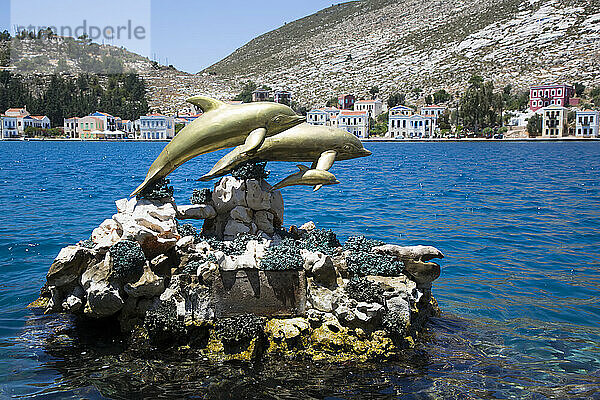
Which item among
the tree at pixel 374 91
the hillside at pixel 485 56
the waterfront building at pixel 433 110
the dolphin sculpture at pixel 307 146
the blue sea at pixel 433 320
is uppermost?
the hillside at pixel 485 56

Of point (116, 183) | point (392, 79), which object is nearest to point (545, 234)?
point (116, 183)

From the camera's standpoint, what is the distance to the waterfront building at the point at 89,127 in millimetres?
131000

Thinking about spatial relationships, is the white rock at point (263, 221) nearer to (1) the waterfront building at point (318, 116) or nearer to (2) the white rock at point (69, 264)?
(2) the white rock at point (69, 264)

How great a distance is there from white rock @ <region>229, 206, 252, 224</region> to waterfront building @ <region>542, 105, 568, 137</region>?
10659 cm

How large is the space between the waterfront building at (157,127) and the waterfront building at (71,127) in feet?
55.0

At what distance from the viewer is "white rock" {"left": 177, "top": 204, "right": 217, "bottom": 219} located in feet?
40.5

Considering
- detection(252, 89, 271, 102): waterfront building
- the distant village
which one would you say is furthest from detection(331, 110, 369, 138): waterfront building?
detection(252, 89, 271, 102): waterfront building

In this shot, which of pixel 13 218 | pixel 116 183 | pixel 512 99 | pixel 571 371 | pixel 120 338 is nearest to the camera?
pixel 571 371

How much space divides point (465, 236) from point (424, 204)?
8.74 metres

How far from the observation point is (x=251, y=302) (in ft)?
33.6

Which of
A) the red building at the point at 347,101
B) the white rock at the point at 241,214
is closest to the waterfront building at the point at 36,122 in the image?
the red building at the point at 347,101

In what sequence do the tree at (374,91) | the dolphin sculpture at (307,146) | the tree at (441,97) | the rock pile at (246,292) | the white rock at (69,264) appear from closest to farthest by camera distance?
the rock pile at (246,292) → the white rock at (69,264) → the dolphin sculpture at (307,146) → the tree at (441,97) → the tree at (374,91)

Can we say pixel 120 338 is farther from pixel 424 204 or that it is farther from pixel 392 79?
pixel 392 79

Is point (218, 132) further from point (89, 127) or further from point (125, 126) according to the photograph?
point (125, 126)
